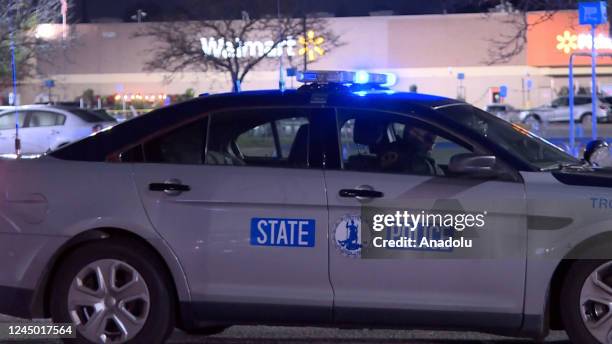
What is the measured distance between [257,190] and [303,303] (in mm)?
693

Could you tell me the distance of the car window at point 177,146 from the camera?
4.73 metres

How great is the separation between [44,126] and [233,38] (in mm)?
8148

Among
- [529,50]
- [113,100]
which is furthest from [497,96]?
[113,100]

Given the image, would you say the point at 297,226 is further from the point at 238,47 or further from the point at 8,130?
the point at 238,47

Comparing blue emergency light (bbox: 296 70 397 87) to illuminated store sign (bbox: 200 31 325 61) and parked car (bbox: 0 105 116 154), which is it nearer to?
parked car (bbox: 0 105 116 154)

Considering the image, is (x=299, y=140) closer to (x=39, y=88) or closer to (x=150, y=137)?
(x=150, y=137)

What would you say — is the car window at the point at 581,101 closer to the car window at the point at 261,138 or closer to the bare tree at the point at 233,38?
the bare tree at the point at 233,38

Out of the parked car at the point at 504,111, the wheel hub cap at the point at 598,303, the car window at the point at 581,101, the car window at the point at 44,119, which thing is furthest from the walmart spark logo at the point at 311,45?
the wheel hub cap at the point at 598,303

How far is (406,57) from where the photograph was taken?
43.5m

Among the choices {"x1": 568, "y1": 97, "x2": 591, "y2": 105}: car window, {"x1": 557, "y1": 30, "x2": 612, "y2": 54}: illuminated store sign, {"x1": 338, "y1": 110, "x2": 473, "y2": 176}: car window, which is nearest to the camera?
{"x1": 338, "y1": 110, "x2": 473, "y2": 176}: car window

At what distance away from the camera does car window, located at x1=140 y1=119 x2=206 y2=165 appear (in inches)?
186

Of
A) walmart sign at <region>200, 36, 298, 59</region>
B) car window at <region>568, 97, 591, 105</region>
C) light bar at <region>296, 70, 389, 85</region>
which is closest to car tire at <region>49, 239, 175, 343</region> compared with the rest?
light bar at <region>296, 70, 389, 85</region>

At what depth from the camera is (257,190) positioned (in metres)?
4.50

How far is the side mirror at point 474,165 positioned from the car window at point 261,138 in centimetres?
86
